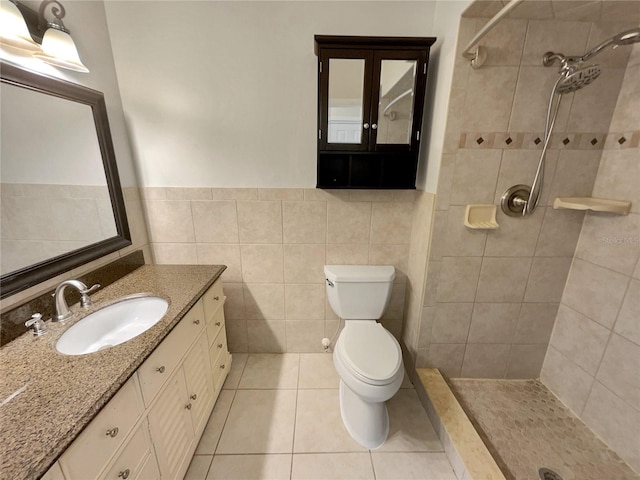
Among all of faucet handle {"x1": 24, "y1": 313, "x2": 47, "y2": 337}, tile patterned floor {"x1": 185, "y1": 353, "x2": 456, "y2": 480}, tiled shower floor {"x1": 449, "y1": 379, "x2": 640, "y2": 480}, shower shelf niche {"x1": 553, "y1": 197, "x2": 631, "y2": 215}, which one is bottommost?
tile patterned floor {"x1": 185, "y1": 353, "x2": 456, "y2": 480}

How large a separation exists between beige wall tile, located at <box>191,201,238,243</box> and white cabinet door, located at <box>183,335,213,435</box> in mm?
652

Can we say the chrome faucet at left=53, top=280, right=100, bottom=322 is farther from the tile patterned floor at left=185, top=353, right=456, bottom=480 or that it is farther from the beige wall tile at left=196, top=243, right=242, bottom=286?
the tile patterned floor at left=185, top=353, right=456, bottom=480

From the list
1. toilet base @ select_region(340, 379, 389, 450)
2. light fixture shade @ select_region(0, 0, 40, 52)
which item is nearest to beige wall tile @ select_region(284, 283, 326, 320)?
toilet base @ select_region(340, 379, 389, 450)

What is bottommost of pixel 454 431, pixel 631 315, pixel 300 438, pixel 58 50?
pixel 300 438

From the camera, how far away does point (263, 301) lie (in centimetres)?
191

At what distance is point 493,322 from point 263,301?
1.54 metres

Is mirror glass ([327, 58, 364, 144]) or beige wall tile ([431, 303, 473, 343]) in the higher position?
mirror glass ([327, 58, 364, 144])

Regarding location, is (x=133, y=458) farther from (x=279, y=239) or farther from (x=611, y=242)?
(x=611, y=242)

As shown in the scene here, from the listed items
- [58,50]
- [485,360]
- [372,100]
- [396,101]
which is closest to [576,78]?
[396,101]

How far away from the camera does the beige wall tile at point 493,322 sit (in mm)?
1602

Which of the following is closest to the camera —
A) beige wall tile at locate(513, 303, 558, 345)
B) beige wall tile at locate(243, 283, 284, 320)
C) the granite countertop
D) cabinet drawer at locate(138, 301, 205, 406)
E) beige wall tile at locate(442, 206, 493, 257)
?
the granite countertop

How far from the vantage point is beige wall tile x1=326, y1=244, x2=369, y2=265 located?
70.7 inches

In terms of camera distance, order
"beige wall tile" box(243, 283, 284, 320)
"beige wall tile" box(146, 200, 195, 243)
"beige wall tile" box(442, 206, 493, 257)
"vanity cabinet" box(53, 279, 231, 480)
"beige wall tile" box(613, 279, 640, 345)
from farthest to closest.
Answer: "beige wall tile" box(243, 283, 284, 320), "beige wall tile" box(146, 200, 195, 243), "beige wall tile" box(442, 206, 493, 257), "beige wall tile" box(613, 279, 640, 345), "vanity cabinet" box(53, 279, 231, 480)

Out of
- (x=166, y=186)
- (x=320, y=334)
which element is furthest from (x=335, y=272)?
(x=166, y=186)
